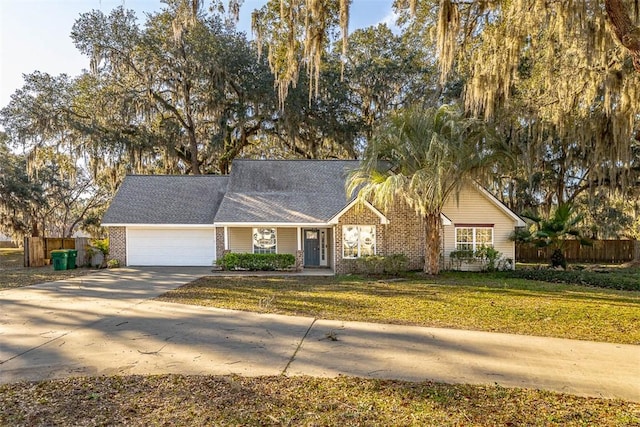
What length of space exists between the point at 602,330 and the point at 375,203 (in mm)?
9966

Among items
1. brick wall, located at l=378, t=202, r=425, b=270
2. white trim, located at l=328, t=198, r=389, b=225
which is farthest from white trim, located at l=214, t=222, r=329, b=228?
brick wall, located at l=378, t=202, r=425, b=270

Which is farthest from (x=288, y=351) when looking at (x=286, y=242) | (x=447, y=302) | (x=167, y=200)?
(x=167, y=200)

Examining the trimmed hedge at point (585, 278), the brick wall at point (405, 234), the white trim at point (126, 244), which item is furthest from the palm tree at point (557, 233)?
the white trim at point (126, 244)

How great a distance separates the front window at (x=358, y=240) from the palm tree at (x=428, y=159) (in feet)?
4.53

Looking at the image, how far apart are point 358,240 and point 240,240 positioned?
5756 mm

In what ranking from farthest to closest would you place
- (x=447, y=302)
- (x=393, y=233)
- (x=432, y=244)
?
(x=393, y=233)
(x=432, y=244)
(x=447, y=302)

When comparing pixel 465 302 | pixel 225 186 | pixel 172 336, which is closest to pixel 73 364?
pixel 172 336

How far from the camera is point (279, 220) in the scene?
17.2 metres

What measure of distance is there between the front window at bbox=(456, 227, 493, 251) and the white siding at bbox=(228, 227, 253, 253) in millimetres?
9388

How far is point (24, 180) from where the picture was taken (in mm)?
26938

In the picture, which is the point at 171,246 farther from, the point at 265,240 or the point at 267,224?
the point at 267,224

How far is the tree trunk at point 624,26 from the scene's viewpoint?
6.64 m

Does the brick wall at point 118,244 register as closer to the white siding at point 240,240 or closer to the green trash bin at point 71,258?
the green trash bin at point 71,258

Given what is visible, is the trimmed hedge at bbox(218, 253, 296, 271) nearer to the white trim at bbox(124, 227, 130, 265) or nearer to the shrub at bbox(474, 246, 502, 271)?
the white trim at bbox(124, 227, 130, 265)
